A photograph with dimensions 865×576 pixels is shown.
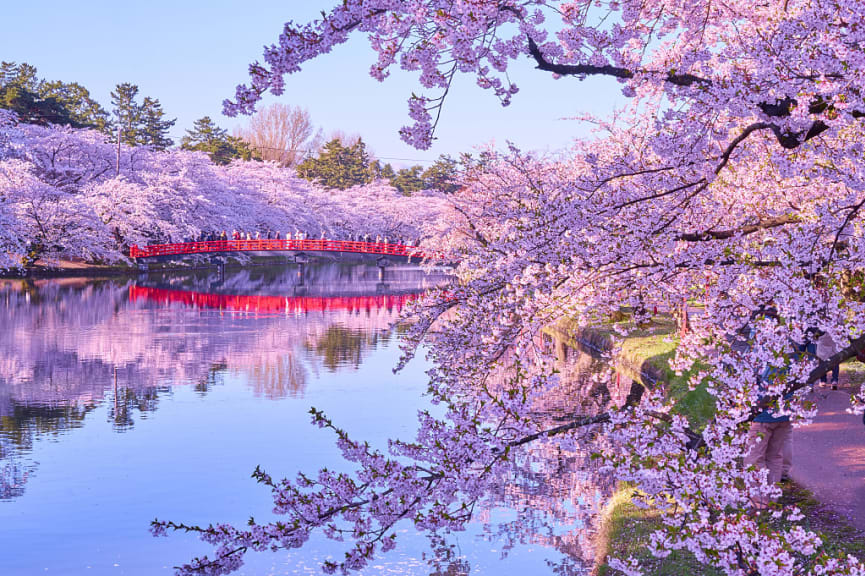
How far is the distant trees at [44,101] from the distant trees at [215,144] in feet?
37.2

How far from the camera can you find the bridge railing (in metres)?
57.3

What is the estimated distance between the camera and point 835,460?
12.4m

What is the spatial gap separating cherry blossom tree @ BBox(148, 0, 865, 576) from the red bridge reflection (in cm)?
3178

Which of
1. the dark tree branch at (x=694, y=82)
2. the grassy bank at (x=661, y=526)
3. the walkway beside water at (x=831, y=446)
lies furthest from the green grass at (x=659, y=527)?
the dark tree branch at (x=694, y=82)

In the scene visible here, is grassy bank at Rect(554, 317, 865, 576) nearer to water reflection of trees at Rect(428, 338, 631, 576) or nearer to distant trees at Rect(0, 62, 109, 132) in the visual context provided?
water reflection of trees at Rect(428, 338, 631, 576)

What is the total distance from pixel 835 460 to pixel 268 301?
3489cm

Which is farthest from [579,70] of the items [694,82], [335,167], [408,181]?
[408,181]

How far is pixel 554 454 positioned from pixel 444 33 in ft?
37.3

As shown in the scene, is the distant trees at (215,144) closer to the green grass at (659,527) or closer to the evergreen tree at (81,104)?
the evergreen tree at (81,104)

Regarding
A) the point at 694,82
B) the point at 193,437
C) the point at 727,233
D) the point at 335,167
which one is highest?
the point at 335,167

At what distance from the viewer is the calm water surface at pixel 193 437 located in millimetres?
11383

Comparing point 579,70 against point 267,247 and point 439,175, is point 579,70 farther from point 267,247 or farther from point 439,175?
point 439,175

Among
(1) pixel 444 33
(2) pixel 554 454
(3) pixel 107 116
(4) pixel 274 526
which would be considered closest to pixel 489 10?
(1) pixel 444 33

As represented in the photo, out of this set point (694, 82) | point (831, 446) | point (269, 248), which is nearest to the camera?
point (694, 82)
